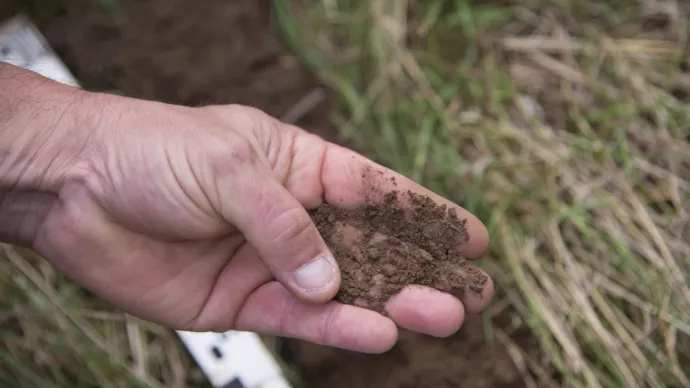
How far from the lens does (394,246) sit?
1229mm

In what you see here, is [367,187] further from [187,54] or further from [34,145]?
[187,54]

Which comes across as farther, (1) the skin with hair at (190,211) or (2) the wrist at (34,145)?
(2) the wrist at (34,145)

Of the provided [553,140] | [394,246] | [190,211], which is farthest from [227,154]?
[553,140]

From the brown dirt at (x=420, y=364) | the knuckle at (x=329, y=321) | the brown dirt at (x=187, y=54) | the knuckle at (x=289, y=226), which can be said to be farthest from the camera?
the brown dirt at (x=187, y=54)

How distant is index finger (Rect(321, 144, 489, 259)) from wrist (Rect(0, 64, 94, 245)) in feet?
1.52

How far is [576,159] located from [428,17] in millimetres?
605

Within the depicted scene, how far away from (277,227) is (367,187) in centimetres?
26

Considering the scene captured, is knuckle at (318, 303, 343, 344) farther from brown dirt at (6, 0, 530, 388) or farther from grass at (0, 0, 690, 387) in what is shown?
brown dirt at (6, 0, 530, 388)

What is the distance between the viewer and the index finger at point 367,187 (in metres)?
1.25

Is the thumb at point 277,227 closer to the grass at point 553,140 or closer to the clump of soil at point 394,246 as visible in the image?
the clump of soil at point 394,246

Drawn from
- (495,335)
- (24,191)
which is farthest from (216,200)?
(495,335)

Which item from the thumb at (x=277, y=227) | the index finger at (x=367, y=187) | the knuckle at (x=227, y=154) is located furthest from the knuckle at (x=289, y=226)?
the index finger at (x=367, y=187)

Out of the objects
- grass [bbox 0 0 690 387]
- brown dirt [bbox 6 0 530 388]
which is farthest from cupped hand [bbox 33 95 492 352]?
brown dirt [bbox 6 0 530 388]

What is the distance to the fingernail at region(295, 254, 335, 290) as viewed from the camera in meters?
1.11
